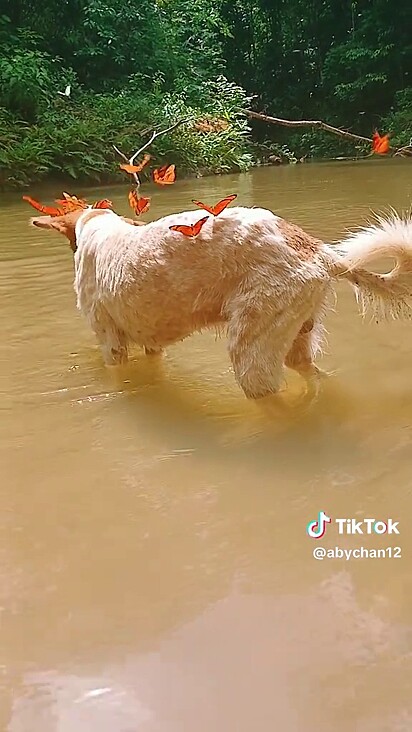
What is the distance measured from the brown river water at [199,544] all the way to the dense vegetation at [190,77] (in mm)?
7461

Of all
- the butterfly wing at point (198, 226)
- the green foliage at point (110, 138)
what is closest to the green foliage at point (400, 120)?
the green foliage at point (110, 138)

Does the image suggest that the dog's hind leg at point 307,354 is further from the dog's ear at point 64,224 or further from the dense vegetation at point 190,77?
the dense vegetation at point 190,77

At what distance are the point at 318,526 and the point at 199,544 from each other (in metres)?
0.40

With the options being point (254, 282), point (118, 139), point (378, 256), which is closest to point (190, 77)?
point (118, 139)

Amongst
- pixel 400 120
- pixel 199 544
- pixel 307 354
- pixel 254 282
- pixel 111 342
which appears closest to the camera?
pixel 199 544

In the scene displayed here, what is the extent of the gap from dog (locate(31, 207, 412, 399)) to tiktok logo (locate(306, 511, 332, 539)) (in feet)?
3.32

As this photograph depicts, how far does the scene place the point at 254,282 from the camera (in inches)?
132

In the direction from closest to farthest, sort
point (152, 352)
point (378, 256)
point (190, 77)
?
point (378, 256), point (152, 352), point (190, 77)

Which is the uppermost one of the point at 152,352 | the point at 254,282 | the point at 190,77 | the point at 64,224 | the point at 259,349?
the point at 190,77

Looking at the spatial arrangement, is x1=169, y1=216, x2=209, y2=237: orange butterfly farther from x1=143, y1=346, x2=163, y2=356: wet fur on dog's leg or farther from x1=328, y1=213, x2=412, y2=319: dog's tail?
x1=143, y1=346, x2=163, y2=356: wet fur on dog's leg

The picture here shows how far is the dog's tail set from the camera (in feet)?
11.3

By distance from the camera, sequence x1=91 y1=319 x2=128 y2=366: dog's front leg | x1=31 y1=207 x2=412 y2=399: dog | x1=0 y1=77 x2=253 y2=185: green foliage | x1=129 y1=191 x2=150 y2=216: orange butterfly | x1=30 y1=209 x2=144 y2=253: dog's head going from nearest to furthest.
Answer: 1. x1=31 y1=207 x2=412 y2=399: dog
2. x1=91 y1=319 x2=128 y2=366: dog's front leg
3. x1=129 y1=191 x2=150 y2=216: orange butterfly
4. x1=30 y1=209 x2=144 y2=253: dog's head
5. x1=0 y1=77 x2=253 y2=185: green foliage

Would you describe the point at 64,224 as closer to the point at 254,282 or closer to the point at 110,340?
the point at 110,340

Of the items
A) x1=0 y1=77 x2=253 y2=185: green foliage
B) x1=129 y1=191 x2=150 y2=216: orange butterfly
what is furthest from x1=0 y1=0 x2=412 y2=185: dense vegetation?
x1=129 y1=191 x2=150 y2=216: orange butterfly
